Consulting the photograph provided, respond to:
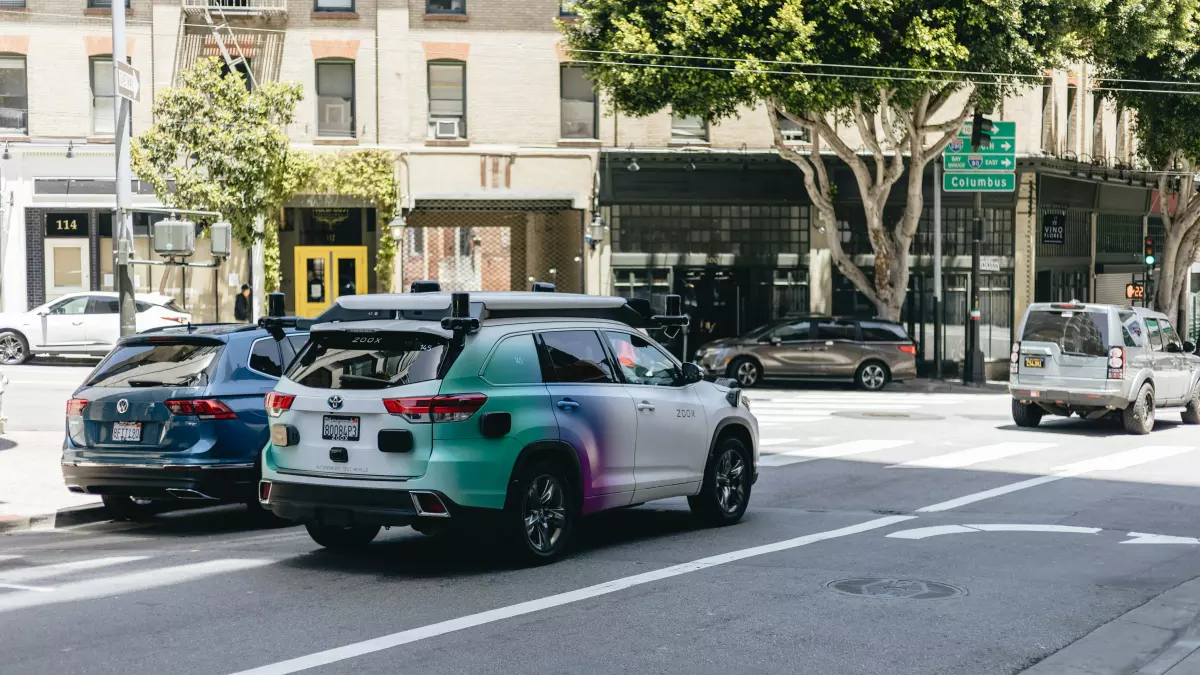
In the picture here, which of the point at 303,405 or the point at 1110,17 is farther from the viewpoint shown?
the point at 1110,17

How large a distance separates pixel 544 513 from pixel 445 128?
25.3 m

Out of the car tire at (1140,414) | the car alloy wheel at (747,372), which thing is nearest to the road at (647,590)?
the car tire at (1140,414)

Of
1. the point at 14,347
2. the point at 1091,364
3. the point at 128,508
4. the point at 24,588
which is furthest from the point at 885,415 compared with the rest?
the point at 14,347

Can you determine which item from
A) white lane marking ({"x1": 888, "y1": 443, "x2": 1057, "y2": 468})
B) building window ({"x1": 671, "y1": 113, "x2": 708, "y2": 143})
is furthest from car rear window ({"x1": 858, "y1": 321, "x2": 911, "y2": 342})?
white lane marking ({"x1": 888, "y1": 443, "x2": 1057, "y2": 468})

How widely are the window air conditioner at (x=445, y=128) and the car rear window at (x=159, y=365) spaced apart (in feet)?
73.8

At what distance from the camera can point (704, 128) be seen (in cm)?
3509

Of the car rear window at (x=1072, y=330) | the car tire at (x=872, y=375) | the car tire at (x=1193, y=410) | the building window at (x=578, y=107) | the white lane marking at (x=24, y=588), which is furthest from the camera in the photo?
the building window at (x=578, y=107)

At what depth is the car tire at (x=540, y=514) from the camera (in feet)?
31.0

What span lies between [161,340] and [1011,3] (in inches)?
817

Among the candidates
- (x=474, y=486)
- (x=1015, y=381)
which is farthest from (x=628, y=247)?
(x=474, y=486)

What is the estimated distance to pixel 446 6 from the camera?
33.9 metres

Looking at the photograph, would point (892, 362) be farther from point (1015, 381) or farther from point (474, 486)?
point (474, 486)

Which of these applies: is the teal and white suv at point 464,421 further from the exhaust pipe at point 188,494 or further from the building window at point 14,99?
the building window at point 14,99

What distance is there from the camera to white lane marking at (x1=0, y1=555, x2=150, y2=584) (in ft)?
31.1
